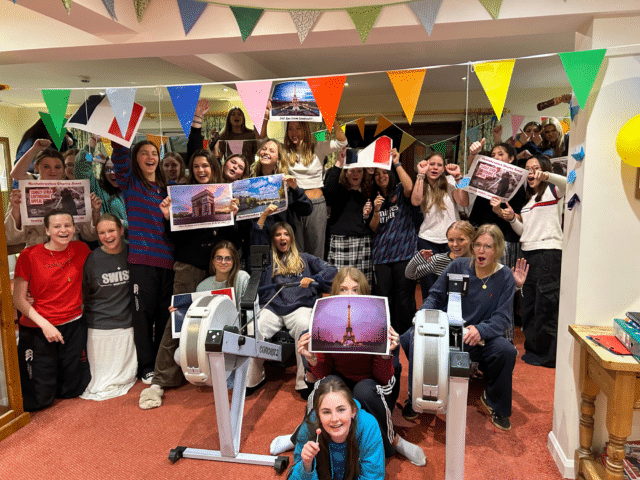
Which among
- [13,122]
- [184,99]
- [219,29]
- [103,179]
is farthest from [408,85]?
[13,122]

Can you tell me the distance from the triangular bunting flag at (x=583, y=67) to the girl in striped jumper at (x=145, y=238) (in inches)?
99.0

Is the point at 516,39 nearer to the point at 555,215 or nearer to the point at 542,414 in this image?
the point at 555,215

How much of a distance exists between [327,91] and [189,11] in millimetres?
867

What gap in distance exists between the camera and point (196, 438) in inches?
105

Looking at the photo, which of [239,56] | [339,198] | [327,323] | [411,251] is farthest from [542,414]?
[239,56]

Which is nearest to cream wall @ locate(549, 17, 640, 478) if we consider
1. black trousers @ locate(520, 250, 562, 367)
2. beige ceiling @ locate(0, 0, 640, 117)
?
beige ceiling @ locate(0, 0, 640, 117)

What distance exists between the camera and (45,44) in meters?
2.79

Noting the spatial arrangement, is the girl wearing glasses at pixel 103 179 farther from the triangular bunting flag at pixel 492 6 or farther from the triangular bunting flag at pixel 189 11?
the triangular bunting flag at pixel 492 6

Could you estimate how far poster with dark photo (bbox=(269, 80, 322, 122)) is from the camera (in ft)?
10.1

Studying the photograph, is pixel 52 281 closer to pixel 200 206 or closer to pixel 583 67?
pixel 200 206

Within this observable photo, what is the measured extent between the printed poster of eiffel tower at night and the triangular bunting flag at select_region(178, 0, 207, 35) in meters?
1.74

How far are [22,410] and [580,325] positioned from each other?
322 cm

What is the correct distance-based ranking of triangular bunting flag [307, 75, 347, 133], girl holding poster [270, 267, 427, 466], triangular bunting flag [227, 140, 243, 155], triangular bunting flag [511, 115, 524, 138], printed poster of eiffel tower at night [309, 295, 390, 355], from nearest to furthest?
printed poster of eiffel tower at night [309, 295, 390, 355], girl holding poster [270, 267, 427, 466], triangular bunting flag [307, 75, 347, 133], triangular bunting flag [227, 140, 243, 155], triangular bunting flag [511, 115, 524, 138]

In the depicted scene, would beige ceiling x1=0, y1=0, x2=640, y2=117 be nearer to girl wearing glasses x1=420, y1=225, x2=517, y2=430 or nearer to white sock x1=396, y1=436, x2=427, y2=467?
girl wearing glasses x1=420, y1=225, x2=517, y2=430
